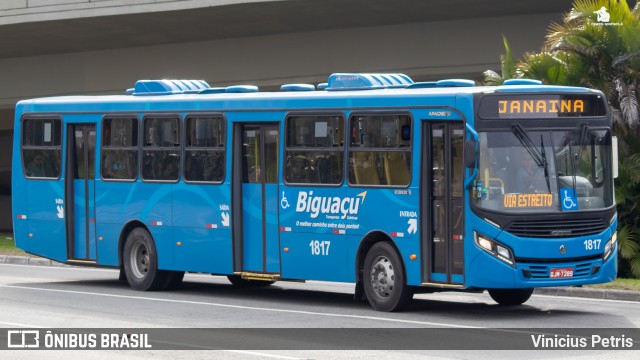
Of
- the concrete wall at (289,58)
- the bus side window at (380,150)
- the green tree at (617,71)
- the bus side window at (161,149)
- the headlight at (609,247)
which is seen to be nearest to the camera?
the headlight at (609,247)

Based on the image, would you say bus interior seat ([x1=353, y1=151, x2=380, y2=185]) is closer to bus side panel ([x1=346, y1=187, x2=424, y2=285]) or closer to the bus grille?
bus side panel ([x1=346, y1=187, x2=424, y2=285])

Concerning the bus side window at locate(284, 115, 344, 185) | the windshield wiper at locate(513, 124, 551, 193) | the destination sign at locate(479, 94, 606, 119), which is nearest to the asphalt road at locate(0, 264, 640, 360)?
the bus side window at locate(284, 115, 344, 185)

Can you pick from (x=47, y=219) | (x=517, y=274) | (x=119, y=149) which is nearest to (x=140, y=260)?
(x=119, y=149)

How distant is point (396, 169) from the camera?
52.8 feet

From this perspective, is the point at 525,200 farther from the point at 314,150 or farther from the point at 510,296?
the point at 314,150

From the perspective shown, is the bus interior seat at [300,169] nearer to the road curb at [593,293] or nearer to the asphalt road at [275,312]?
the asphalt road at [275,312]

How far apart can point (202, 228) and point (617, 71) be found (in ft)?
27.6

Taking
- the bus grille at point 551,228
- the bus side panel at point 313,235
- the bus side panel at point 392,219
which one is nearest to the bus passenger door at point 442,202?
the bus side panel at point 392,219

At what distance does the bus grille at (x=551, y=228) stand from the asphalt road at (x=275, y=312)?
1031mm

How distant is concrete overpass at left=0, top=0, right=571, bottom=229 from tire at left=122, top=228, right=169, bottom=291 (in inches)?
418

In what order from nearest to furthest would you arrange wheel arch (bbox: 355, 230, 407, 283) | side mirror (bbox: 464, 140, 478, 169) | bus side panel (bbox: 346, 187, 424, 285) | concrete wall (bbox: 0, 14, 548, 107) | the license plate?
side mirror (bbox: 464, 140, 478, 169) < the license plate < bus side panel (bbox: 346, 187, 424, 285) < wheel arch (bbox: 355, 230, 407, 283) < concrete wall (bbox: 0, 14, 548, 107)

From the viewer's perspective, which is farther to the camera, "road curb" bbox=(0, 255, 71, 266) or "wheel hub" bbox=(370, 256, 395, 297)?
"road curb" bbox=(0, 255, 71, 266)

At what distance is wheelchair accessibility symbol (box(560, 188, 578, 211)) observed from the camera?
15.3m

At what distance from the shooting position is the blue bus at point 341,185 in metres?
15.2
